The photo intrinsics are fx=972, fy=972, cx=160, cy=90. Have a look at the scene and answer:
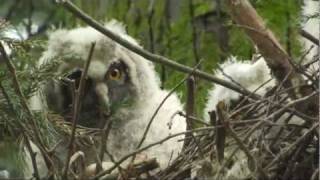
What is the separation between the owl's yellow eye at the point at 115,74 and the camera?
3752 mm

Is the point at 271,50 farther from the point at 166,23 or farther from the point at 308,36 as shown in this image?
the point at 166,23

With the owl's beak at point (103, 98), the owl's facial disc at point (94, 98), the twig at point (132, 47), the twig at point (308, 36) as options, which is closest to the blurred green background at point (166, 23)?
the owl's facial disc at point (94, 98)

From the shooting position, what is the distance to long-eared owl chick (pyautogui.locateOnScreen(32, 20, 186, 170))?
3574 mm

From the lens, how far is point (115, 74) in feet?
12.4

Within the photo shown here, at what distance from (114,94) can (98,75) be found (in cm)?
13

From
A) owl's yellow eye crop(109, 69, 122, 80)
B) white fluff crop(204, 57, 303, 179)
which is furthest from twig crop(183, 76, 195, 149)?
owl's yellow eye crop(109, 69, 122, 80)

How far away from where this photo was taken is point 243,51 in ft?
16.0

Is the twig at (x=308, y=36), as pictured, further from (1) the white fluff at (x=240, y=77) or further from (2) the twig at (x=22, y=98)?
(1) the white fluff at (x=240, y=77)

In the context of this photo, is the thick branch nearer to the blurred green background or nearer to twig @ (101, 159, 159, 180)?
twig @ (101, 159, 159, 180)

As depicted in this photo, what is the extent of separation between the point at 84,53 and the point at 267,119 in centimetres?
138

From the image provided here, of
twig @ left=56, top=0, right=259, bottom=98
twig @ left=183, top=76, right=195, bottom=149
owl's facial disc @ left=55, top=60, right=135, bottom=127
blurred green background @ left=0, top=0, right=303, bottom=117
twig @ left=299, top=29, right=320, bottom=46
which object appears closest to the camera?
twig @ left=56, top=0, right=259, bottom=98

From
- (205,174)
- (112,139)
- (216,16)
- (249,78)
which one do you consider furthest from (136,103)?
(216,16)

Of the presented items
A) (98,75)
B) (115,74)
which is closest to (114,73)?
(115,74)

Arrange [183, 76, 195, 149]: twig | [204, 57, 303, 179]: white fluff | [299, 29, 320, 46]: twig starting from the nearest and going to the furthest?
[299, 29, 320, 46]: twig
[183, 76, 195, 149]: twig
[204, 57, 303, 179]: white fluff
